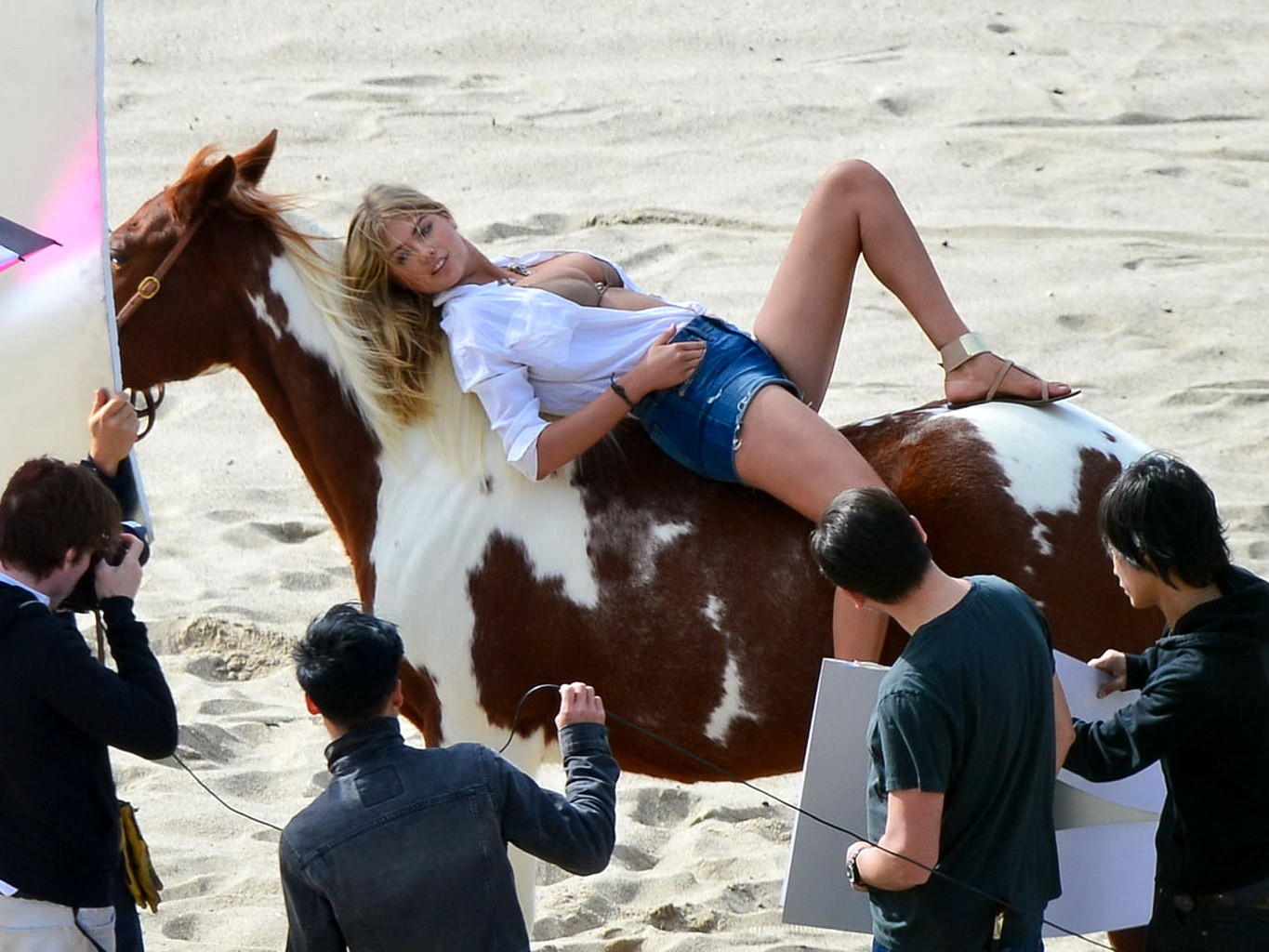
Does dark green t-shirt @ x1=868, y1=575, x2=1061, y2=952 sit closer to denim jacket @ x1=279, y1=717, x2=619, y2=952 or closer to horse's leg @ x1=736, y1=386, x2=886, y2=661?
denim jacket @ x1=279, y1=717, x2=619, y2=952

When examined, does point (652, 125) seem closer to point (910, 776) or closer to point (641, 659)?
point (641, 659)

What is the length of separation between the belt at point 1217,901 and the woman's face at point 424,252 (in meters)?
1.86

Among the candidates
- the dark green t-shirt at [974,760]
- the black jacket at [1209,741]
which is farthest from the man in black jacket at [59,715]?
the black jacket at [1209,741]

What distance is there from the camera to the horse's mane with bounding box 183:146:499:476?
3.32m

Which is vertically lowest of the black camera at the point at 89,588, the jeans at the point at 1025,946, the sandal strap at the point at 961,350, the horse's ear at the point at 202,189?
the jeans at the point at 1025,946

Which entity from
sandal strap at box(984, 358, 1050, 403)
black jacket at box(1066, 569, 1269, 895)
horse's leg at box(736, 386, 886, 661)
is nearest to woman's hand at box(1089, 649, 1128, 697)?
black jacket at box(1066, 569, 1269, 895)

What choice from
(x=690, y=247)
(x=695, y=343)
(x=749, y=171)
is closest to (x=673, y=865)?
(x=695, y=343)

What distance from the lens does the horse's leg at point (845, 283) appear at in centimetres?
329

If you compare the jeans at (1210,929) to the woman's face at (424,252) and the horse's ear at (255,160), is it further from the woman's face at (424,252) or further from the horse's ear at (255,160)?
the horse's ear at (255,160)

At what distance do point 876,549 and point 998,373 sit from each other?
1.07 meters

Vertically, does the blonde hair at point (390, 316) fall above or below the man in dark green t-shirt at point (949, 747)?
above

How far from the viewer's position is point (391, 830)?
214 cm

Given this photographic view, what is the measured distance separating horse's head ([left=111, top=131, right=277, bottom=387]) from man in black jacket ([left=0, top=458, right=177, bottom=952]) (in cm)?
103

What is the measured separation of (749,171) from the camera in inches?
325
